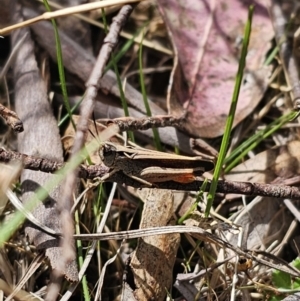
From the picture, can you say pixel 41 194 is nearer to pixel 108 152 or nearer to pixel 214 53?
pixel 108 152

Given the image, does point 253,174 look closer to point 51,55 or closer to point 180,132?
point 180,132

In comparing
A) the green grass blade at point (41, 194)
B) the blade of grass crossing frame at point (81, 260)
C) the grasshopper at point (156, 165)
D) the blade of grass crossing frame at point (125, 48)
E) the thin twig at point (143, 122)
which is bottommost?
the blade of grass crossing frame at point (81, 260)

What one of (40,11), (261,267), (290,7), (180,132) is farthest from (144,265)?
(290,7)

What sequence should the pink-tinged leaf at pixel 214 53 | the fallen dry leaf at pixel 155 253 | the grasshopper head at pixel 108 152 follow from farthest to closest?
the pink-tinged leaf at pixel 214 53, the fallen dry leaf at pixel 155 253, the grasshopper head at pixel 108 152

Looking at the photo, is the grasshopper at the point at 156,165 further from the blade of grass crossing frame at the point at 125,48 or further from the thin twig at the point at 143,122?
the blade of grass crossing frame at the point at 125,48

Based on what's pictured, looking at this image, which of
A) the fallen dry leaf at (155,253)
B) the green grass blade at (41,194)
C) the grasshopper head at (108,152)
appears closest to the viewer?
the green grass blade at (41,194)

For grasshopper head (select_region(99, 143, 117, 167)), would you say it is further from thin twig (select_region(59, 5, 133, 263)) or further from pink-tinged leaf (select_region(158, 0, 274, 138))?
pink-tinged leaf (select_region(158, 0, 274, 138))

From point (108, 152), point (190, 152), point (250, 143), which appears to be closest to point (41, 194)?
point (108, 152)

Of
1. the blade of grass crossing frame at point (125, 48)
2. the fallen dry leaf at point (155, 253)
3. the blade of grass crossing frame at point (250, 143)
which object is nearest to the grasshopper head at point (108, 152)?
the fallen dry leaf at point (155, 253)
